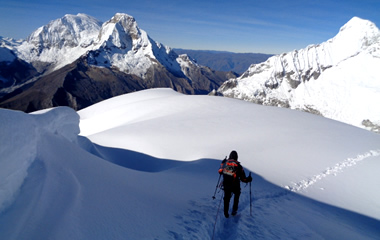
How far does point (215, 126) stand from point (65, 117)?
13.6 m

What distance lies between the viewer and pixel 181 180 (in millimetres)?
12258

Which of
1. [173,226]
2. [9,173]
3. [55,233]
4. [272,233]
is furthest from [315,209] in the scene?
[9,173]

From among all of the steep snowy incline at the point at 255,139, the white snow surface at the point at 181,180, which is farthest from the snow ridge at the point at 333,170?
the steep snowy incline at the point at 255,139

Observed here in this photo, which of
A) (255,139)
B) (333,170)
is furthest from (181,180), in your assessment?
(333,170)

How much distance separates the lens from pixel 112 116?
33344mm

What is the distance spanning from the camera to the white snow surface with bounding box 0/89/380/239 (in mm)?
6250

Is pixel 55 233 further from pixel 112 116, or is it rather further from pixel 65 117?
pixel 112 116

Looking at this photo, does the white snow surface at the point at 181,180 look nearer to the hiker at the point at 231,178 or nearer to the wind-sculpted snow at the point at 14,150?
the wind-sculpted snow at the point at 14,150

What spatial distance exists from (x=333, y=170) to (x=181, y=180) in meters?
10.9

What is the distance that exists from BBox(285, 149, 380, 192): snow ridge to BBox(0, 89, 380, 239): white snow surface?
0.08m

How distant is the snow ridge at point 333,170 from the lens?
13408 mm

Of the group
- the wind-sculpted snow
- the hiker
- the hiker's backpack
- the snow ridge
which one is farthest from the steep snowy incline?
the wind-sculpted snow

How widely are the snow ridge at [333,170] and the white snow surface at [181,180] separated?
0.08m

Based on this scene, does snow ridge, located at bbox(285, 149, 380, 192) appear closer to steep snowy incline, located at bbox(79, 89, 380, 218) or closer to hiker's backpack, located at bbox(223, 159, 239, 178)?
steep snowy incline, located at bbox(79, 89, 380, 218)
